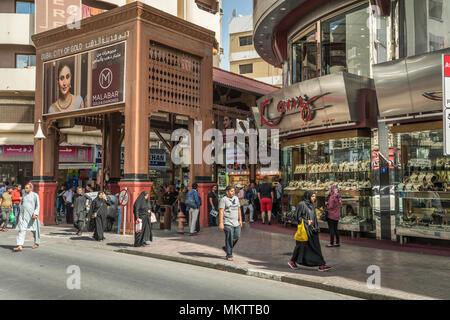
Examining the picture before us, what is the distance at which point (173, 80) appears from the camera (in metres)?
16.2

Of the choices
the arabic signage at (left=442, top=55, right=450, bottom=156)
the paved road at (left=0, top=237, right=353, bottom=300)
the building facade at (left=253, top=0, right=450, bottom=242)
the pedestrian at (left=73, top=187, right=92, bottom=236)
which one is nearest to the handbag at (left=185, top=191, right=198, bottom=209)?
the pedestrian at (left=73, top=187, right=92, bottom=236)

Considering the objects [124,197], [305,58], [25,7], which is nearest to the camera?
[124,197]

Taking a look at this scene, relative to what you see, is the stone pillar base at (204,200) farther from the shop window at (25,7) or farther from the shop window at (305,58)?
the shop window at (25,7)

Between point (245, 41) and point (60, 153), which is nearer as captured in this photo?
point (60, 153)

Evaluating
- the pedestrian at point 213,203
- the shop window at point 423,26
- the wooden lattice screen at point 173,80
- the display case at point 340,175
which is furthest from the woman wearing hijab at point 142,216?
the shop window at point 423,26

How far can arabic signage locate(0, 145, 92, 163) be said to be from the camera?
87.5 feet

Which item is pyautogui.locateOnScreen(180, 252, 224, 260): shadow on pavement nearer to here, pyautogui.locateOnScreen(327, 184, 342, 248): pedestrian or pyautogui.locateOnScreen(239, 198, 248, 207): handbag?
pyautogui.locateOnScreen(327, 184, 342, 248): pedestrian

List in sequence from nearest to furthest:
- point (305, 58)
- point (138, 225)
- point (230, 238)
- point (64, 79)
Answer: point (230, 238) → point (138, 225) → point (305, 58) → point (64, 79)

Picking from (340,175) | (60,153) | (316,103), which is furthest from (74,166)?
(340,175)

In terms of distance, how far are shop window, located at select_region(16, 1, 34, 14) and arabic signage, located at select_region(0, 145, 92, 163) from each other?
8749 millimetres

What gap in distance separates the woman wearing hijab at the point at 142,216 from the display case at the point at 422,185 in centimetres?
716

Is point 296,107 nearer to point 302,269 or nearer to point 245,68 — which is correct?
point 302,269

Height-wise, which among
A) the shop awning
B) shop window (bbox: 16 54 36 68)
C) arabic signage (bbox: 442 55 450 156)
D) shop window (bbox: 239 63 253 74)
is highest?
shop window (bbox: 239 63 253 74)

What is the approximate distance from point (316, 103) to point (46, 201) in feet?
38.8
